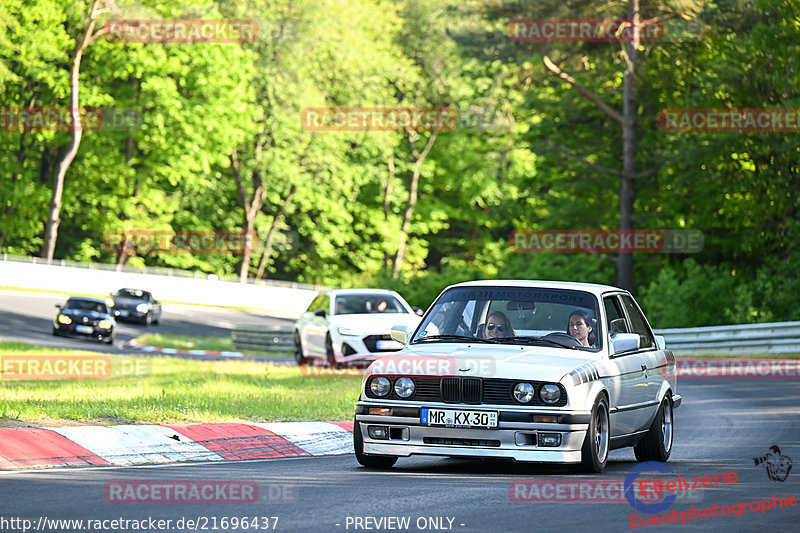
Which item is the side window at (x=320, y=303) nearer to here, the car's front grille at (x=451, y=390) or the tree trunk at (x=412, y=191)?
the car's front grille at (x=451, y=390)

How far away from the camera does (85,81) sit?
5978cm

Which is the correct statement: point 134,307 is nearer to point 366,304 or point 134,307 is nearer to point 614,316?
point 366,304

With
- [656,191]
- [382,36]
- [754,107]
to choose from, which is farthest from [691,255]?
[382,36]

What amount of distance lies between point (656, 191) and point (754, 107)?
271 inches

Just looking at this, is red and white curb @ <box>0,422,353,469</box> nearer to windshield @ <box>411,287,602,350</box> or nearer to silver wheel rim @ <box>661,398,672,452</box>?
windshield @ <box>411,287,602,350</box>

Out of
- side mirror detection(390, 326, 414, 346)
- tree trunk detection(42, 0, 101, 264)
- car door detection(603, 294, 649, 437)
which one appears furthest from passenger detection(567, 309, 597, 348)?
tree trunk detection(42, 0, 101, 264)

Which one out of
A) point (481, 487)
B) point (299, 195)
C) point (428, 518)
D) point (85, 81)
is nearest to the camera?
point (428, 518)

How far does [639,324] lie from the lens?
12.6 meters

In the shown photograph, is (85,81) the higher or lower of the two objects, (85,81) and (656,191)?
the higher

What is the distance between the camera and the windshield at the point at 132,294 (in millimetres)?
47531

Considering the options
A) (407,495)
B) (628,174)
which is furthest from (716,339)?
(407,495)

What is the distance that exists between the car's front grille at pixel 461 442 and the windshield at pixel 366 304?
14.2 metres

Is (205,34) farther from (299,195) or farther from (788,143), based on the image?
(788,143)

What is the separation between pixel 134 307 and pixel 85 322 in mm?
9263
